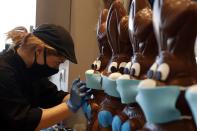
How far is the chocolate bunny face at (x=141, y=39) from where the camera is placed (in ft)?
2.31


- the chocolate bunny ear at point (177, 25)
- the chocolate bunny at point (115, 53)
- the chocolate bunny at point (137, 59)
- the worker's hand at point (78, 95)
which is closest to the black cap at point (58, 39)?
the worker's hand at point (78, 95)

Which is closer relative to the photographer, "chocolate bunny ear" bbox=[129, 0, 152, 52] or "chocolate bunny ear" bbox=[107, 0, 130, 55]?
"chocolate bunny ear" bbox=[129, 0, 152, 52]

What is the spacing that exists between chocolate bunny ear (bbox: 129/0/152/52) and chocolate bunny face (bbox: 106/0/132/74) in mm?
89

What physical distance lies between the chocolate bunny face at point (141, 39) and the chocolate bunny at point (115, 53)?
92mm

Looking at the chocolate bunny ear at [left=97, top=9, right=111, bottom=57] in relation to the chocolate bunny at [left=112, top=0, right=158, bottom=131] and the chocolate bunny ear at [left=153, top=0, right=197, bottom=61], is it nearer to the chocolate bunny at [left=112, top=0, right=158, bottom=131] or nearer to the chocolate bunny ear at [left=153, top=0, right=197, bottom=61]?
the chocolate bunny at [left=112, top=0, right=158, bottom=131]

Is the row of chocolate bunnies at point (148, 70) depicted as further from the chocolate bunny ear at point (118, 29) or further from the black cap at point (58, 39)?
the black cap at point (58, 39)

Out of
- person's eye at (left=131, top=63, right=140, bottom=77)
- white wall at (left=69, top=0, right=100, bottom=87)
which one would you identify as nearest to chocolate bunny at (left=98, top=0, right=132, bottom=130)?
person's eye at (left=131, top=63, right=140, bottom=77)

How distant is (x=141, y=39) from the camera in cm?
72

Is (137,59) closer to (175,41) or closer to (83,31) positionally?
(175,41)

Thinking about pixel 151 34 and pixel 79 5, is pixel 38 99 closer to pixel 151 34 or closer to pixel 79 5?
pixel 79 5

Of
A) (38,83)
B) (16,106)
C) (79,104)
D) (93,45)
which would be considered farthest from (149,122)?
(93,45)

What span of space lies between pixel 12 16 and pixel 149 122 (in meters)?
1.66

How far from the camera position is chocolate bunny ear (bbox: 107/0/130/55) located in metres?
0.83

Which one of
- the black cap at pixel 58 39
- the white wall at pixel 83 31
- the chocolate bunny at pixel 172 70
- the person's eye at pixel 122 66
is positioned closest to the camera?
the chocolate bunny at pixel 172 70
